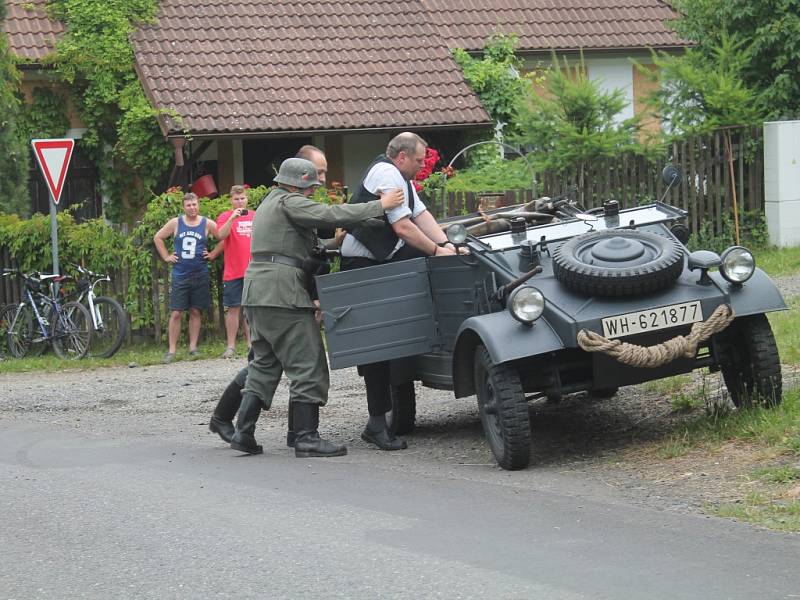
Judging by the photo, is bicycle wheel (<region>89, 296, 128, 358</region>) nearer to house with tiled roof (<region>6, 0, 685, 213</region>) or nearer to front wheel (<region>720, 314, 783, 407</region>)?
house with tiled roof (<region>6, 0, 685, 213</region>)

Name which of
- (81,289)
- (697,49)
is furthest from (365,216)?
(697,49)

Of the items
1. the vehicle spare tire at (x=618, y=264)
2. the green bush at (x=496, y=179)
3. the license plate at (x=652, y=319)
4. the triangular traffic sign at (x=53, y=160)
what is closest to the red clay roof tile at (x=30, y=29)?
the triangular traffic sign at (x=53, y=160)

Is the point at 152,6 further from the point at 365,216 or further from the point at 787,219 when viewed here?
the point at 365,216

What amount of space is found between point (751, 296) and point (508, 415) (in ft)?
5.39

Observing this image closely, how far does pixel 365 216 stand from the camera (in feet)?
28.2

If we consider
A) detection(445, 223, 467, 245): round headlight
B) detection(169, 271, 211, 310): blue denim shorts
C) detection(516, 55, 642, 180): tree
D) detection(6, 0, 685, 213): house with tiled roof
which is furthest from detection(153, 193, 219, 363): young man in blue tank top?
detection(445, 223, 467, 245): round headlight

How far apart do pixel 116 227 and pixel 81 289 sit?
2.83ft

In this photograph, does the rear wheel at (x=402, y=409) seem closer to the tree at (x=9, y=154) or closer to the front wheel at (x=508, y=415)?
the front wheel at (x=508, y=415)

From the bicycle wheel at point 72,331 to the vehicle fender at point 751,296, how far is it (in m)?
9.26

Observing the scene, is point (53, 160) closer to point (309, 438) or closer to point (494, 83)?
point (309, 438)

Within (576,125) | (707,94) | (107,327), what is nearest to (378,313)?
(107,327)

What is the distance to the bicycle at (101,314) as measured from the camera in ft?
51.8

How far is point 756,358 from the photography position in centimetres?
841

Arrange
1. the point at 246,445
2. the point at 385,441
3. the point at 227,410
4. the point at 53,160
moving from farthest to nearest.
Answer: the point at 53,160 → the point at 227,410 → the point at 385,441 → the point at 246,445
